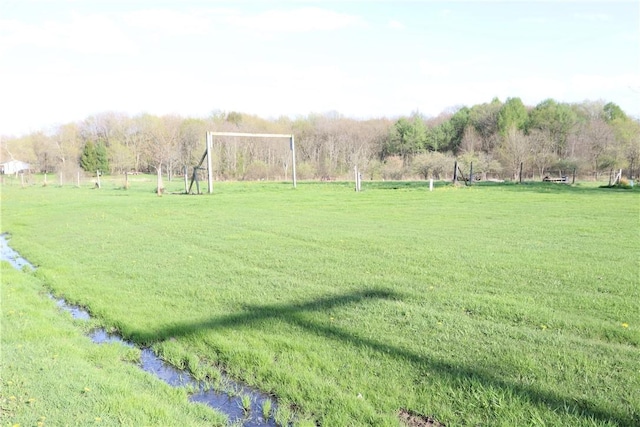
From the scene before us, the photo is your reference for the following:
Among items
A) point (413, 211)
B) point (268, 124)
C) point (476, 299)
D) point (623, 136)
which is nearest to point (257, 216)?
point (413, 211)

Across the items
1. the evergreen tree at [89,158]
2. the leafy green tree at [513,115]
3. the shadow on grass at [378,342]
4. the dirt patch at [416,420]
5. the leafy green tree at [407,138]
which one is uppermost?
the leafy green tree at [513,115]

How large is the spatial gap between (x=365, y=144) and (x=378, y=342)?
197 ft

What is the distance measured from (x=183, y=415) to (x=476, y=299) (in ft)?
12.0

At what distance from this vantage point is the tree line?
4838 centimetres

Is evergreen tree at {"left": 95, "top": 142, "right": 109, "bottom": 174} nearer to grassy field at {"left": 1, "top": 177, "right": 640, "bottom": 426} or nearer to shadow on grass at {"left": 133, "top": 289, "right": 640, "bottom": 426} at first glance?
grassy field at {"left": 1, "top": 177, "right": 640, "bottom": 426}

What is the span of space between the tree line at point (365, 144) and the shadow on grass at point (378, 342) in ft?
131

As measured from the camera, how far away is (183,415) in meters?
3.67

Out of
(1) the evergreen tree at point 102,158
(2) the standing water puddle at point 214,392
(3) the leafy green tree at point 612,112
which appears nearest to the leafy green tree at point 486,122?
(3) the leafy green tree at point 612,112

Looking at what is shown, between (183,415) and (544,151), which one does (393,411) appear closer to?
(183,415)

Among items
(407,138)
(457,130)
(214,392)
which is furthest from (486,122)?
(214,392)

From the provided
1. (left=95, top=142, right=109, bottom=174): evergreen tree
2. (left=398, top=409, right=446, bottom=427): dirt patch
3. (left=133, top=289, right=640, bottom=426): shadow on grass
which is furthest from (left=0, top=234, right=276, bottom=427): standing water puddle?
(left=95, top=142, right=109, bottom=174): evergreen tree

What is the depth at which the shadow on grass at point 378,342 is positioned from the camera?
343cm

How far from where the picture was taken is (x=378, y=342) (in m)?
4.73

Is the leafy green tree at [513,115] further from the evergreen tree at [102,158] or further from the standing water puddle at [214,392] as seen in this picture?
the standing water puddle at [214,392]
